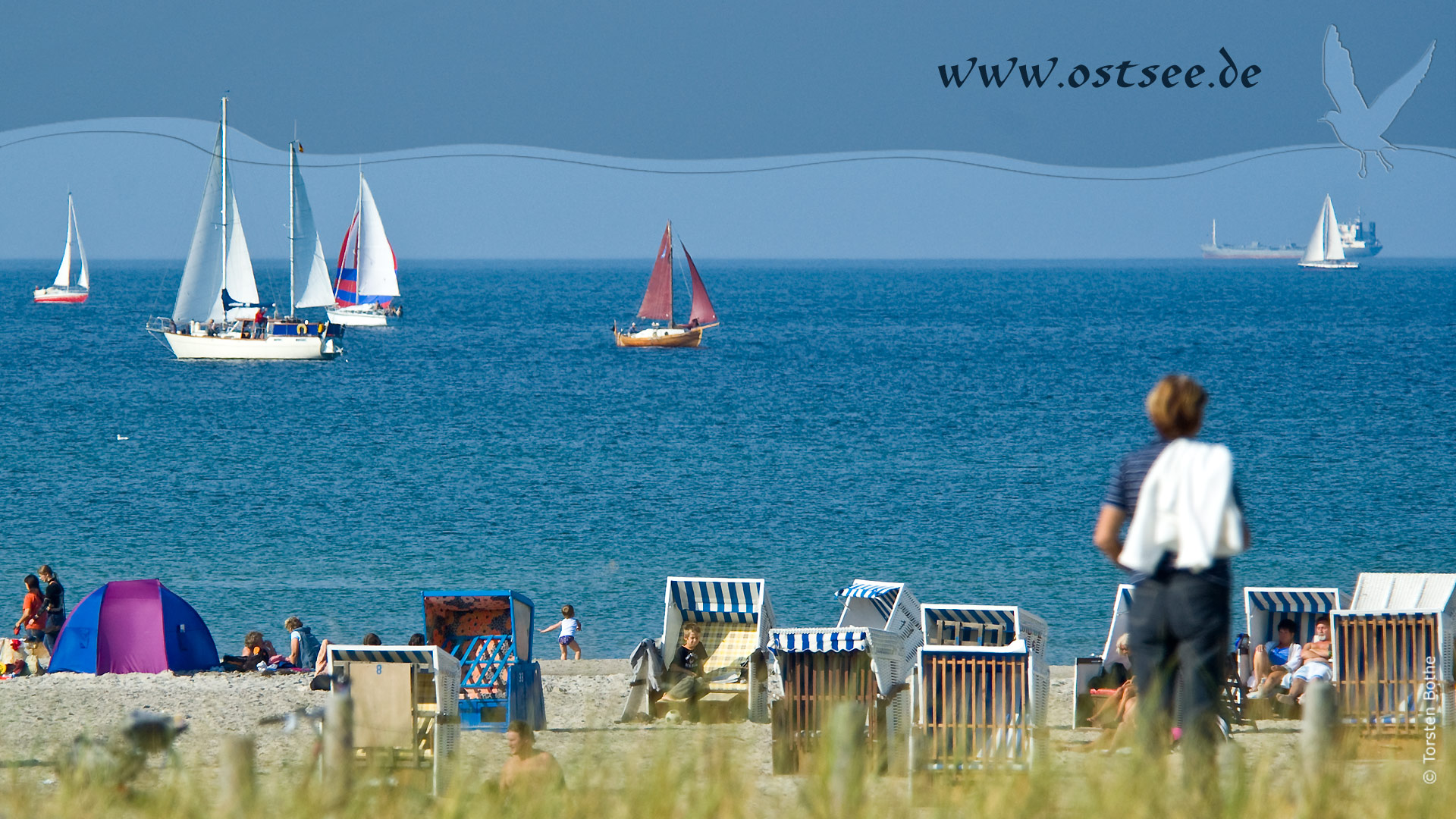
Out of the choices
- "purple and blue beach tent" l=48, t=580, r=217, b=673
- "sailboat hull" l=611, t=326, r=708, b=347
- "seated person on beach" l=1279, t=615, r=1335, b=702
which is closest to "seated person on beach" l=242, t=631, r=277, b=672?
"purple and blue beach tent" l=48, t=580, r=217, b=673

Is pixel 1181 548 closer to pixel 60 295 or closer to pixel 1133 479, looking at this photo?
pixel 1133 479

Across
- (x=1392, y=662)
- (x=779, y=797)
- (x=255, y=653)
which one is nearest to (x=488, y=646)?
(x=255, y=653)

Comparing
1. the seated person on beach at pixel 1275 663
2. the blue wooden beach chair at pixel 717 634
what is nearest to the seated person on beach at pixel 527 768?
the blue wooden beach chair at pixel 717 634

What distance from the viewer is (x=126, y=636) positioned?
15906 mm

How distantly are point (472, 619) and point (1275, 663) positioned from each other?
718 centimetres

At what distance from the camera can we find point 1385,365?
78.1m

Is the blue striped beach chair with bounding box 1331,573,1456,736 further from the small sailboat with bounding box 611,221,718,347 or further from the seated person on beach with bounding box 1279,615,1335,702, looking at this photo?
the small sailboat with bounding box 611,221,718,347

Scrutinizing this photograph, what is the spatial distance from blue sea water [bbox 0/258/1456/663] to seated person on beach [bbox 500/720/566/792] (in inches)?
622

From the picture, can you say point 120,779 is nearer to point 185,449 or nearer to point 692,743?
point 692,743

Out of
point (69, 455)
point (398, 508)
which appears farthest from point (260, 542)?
point (69, 455)

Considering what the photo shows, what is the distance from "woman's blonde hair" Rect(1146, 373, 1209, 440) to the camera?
5055mm

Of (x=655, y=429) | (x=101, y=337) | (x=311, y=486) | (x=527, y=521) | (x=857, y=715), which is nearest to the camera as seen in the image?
(x=857, y=715)

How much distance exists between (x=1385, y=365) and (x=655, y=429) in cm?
4510

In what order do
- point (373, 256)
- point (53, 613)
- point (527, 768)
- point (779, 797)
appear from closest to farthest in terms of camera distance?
1. point (779, 797)
2. point (527, 768)
3. point (53, 613)
4. point (373, 256)
